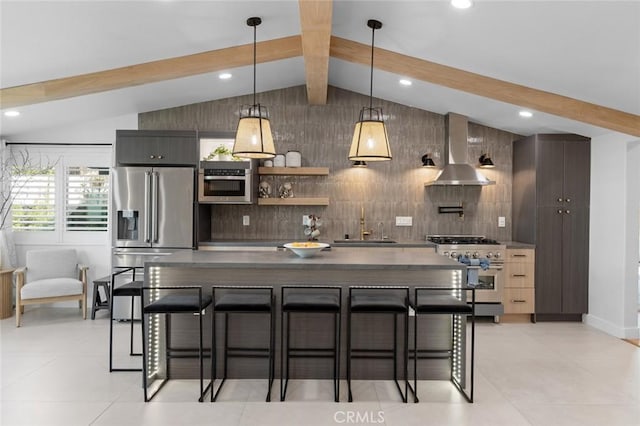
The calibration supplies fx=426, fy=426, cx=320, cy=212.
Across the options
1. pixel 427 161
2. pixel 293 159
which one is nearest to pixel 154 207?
pixel 293 159

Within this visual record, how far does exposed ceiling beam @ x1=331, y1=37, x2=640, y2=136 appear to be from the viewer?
4430 mm

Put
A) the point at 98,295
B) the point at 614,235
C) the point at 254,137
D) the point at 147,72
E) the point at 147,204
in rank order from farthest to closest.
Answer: the point at 98,295 < the point at 147,204 < the point at 614,235 < the point at 147,72 < the point at 254,137

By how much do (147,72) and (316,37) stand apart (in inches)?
73.1

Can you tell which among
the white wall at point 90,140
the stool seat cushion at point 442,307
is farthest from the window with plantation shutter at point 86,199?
the stool seat cushion at point 442,307

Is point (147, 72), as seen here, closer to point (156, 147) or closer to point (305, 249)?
point (156, 147)

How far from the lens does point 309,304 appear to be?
10.4 feet

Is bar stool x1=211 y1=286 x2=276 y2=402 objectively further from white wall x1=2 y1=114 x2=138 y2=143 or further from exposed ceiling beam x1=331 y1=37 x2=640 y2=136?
white wall x1=2 y1=114 x2=138 y2=143

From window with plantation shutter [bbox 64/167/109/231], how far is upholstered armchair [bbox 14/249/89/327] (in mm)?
463

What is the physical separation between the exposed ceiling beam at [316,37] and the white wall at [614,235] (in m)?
3.52

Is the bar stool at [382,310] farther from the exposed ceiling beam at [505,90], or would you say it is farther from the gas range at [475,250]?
the exposed ceiling beam at [505,90]

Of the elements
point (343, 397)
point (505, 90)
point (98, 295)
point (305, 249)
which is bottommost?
point (343, 397)

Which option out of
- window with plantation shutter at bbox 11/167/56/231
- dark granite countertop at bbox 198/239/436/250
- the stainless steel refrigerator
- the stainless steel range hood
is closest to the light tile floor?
the stainless steel refrigerator

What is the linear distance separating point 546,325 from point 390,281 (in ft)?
9.76

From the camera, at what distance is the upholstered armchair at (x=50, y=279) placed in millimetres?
5078
